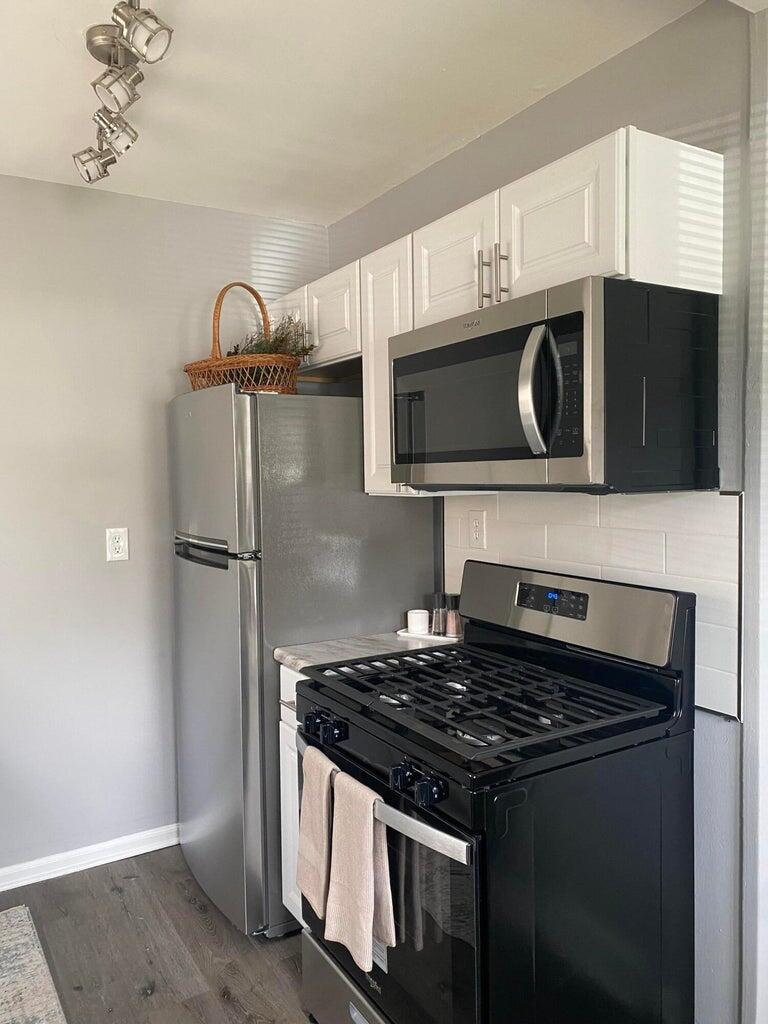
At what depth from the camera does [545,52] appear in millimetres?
1919

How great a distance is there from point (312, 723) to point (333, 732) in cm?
11

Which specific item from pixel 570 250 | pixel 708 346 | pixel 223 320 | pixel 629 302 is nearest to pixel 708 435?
pixel 708 346

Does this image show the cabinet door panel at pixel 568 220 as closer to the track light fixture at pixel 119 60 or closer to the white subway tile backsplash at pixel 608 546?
the white subway tile backsplash at pixel 608 546

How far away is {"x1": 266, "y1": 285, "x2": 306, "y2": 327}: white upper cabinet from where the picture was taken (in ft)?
8.89

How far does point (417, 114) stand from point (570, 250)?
90cm

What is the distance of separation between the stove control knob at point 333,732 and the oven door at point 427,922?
6 centimetres

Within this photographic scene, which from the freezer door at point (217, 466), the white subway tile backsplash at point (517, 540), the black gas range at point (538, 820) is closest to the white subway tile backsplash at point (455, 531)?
the white subway tile backsplash at point (517, 540)

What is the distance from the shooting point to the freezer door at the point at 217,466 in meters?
2.24

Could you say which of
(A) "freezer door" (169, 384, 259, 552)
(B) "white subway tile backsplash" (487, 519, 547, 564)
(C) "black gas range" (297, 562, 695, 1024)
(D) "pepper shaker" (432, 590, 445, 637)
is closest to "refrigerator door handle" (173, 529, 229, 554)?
(A) "freezer door" (169, 384, 259, 552)

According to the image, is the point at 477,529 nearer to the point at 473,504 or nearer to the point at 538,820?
the point at 473,504

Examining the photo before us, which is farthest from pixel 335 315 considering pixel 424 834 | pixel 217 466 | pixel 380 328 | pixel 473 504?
pixel 424 834

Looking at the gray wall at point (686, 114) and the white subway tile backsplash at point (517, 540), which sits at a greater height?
the gray wall at point (686, 114)

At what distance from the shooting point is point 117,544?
2812 millimetres

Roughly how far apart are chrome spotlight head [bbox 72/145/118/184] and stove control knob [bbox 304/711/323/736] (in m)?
1.43
